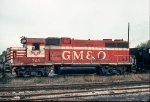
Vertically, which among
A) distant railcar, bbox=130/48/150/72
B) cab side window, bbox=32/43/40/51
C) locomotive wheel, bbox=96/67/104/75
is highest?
cab side window, bbox=32/43/40/51

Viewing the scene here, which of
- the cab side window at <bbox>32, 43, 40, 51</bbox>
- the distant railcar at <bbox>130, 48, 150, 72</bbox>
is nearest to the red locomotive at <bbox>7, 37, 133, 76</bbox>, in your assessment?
the cab side window at <bbox>32, 43, 40, 51</bbox>

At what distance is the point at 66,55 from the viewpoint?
25453 millimetres

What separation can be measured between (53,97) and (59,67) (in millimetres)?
12636

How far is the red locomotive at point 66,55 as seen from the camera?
23906mm

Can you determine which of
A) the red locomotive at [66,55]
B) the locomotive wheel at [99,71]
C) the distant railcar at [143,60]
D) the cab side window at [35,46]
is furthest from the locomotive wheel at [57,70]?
the distant railcar at [143,60]

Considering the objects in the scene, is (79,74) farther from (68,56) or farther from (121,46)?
(121,46)

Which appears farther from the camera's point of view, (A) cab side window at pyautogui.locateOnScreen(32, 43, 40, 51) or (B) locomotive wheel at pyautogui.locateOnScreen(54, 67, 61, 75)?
(B) locomotive wheel at pyautogui.locateOnScreen(54, 67, 61, 75)

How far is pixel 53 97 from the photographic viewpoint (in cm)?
1266

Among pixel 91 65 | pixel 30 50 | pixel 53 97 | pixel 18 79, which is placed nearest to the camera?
pixel 53 97

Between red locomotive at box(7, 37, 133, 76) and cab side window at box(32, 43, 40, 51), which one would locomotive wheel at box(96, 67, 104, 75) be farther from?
cab side window at box(32, 43, 40, 51)

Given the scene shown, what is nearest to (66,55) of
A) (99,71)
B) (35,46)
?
(35,46)

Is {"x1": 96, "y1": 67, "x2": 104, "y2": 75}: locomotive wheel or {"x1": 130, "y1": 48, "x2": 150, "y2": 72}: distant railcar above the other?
{"x1": 130, "y1": 48, "x2": 150, "y2": 72}: distant railcar

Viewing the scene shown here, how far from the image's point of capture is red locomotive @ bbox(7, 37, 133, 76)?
23906mm

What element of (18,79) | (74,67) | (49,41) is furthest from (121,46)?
(18,79)
